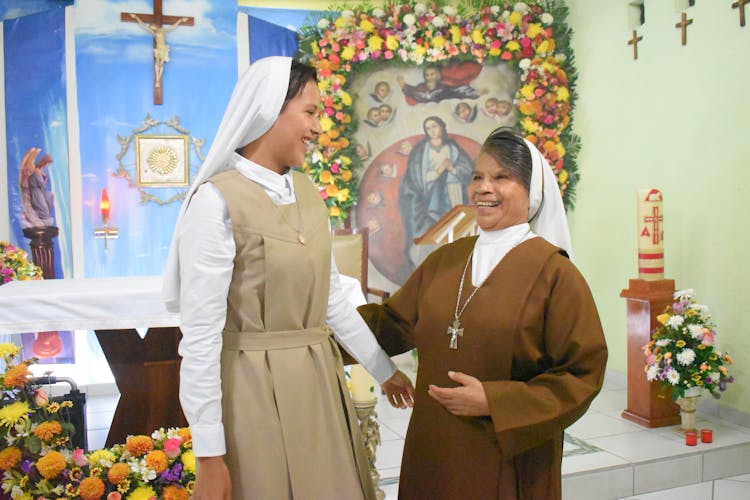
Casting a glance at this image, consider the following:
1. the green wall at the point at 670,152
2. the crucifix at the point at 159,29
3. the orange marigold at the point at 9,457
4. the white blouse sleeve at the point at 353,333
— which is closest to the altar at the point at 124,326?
the orange marigold at the point at 9,457

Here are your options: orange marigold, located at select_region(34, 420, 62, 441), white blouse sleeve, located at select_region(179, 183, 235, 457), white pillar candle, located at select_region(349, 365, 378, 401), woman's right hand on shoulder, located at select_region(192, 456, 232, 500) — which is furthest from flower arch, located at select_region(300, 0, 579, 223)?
woman's right hand on shoulder, located at select_region(192, 456, 232, 500)

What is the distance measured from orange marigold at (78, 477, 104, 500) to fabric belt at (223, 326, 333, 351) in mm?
1235

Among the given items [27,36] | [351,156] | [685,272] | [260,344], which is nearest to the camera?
[260,344]

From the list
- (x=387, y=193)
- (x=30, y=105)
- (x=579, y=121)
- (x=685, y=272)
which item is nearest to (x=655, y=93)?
(x=579, y=121)

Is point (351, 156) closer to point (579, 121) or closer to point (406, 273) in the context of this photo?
point (406, 273)

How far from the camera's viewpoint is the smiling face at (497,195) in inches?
70.0

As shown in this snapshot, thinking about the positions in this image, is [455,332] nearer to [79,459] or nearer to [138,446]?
[138,446]

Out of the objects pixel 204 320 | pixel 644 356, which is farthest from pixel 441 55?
pixel 204 320

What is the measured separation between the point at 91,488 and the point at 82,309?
89 cm

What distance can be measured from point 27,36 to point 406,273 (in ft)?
13.3

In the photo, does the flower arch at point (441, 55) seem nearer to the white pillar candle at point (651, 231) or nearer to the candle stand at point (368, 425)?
the white pillar candle at point (651, 231)

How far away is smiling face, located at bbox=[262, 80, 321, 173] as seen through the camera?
1683mm

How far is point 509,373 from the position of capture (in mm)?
1706

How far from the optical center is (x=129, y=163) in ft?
19.8
